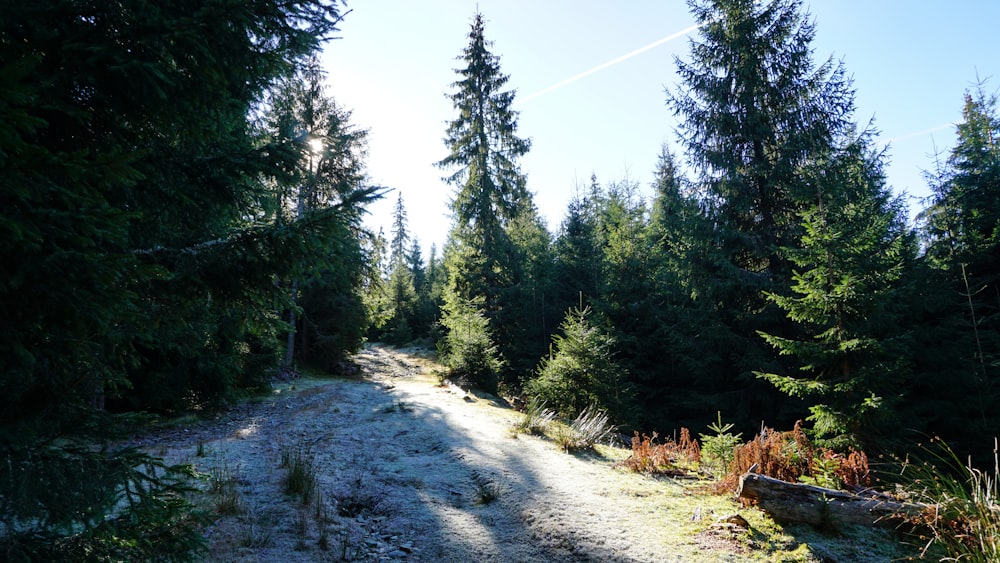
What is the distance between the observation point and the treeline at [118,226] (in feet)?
6.31

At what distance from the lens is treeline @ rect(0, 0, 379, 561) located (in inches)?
75.7

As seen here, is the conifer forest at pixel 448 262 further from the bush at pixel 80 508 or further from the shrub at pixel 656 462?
the shrub at pixel 656 462

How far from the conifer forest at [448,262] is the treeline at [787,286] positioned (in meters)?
0.08

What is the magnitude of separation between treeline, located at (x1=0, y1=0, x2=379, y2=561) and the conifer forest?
0.02m

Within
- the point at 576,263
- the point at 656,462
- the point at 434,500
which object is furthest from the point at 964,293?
the point at 434,500

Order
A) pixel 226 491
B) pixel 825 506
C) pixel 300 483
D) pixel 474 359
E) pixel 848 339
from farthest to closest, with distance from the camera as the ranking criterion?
pixel 474 359, pixel 848 339, pixel 300 483, pixel 226 491, pixel 825 506

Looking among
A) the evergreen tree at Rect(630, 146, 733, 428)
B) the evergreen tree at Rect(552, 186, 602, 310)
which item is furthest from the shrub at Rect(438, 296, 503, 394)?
the evergreen tree at Rect(552, 186, 602, 310)

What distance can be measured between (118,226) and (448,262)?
72.7 feet

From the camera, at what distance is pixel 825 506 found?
441cm

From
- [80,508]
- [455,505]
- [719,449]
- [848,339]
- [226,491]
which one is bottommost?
[455,505]

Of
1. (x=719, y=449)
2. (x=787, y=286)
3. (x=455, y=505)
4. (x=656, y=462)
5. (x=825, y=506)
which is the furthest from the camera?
(x=787, y=286)

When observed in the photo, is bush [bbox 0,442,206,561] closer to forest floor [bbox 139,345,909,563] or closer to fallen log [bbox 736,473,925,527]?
forest floor [bbox 139,345,909,563]

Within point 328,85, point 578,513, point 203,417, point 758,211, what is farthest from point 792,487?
point 328,85

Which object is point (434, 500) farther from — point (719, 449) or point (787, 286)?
point (787, 286)
